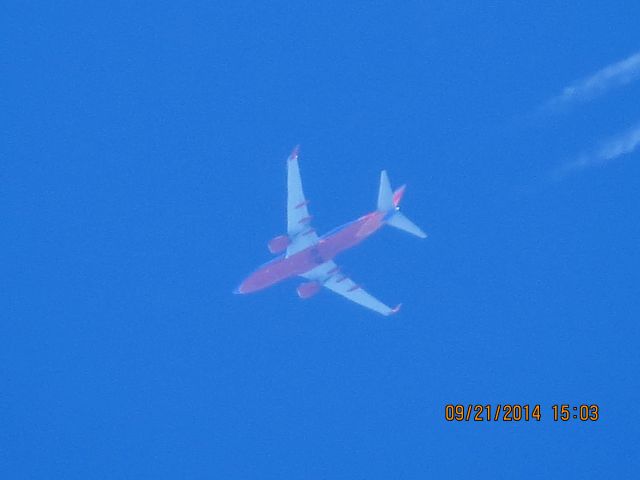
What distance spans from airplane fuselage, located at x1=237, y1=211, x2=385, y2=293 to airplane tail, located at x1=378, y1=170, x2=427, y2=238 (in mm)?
306

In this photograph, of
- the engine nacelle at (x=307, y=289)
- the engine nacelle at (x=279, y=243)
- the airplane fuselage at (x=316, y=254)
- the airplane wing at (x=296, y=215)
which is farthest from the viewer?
the engine nacelle at (x=307, y=289)

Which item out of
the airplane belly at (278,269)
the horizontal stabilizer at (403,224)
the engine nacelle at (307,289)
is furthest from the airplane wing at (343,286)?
the horizontal stabilizer at (403,224)

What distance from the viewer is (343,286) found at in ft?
85.8

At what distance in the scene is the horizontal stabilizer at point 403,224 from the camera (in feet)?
80.4

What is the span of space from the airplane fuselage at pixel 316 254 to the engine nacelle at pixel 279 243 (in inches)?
26.9

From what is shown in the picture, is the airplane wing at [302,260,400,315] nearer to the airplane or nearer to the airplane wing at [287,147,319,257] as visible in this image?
the airplane

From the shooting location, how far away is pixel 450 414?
27.0 meters

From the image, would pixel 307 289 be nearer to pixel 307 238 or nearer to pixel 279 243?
pixel 307 238

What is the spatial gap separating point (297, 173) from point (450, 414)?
11630 millimetres

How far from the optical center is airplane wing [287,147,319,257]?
2353 cm

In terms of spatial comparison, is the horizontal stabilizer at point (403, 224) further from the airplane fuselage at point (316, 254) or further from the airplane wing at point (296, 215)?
the airplane wing at point (296, 215)

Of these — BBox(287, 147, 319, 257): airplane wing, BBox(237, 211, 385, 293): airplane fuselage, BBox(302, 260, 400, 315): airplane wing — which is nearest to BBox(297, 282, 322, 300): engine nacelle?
BBox(302, 260, 400, 315): airplane wing

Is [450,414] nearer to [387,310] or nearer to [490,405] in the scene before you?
[490,405]

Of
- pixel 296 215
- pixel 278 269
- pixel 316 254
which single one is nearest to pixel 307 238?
pixel 316 254
